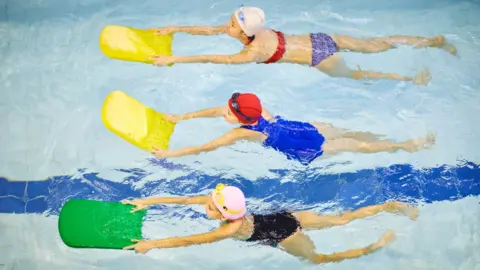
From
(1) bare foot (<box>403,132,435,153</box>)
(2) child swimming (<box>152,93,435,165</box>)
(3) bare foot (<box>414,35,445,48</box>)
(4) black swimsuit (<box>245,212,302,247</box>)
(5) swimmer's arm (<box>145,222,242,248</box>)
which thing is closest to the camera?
(5) swimmer's arm (<box>145,222,242,248</box>)

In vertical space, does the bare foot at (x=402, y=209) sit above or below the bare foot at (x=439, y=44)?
below

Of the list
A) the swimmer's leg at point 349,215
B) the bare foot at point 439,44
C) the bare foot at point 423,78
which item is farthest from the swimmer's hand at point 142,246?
the bare foot at point 439,44

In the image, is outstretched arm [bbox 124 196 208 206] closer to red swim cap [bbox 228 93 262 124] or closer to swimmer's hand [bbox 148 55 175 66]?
red swim cap [bbox 228 93 262 124]

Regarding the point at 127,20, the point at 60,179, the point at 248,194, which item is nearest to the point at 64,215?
the point at 60,179

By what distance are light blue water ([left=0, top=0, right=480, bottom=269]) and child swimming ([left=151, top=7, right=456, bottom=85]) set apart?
307mm

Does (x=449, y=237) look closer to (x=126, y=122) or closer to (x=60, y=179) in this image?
(x=126, y=122)

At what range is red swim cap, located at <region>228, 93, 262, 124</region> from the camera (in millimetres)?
4035

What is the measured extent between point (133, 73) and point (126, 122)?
947 mm

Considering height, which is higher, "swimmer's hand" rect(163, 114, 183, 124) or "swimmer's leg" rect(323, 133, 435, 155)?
"swimmer's hand" rect(163, 114, 183, 124)

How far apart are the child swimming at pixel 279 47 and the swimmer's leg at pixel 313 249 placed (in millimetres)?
1386

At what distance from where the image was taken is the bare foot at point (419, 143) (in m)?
4.82

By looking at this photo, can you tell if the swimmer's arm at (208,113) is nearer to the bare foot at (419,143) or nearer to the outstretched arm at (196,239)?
the outstretched arm at (196,239)

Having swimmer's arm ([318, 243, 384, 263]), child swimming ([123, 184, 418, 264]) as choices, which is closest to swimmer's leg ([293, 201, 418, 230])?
child swimming ([123, 184, 418, 264])

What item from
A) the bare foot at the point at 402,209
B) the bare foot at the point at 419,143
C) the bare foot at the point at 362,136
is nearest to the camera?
the bare foot at the point at 402,209
